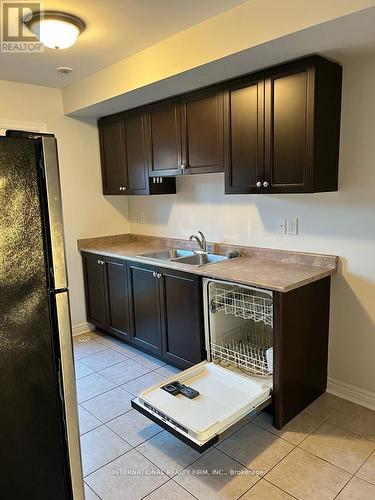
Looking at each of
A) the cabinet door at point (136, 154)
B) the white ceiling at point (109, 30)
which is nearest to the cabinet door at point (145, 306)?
the cabinet door at point (136, 154)

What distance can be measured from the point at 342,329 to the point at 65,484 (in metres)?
1.96

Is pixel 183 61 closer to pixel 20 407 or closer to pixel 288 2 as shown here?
pixel 288 2

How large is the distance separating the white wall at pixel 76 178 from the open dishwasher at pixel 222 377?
1724mm

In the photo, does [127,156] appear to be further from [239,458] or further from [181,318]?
[239,458]

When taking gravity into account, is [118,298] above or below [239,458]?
above

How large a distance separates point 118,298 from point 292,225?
1.68 meters

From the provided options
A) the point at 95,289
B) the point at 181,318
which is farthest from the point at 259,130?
the point at 95,289

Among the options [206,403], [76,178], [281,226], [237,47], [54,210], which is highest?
[237,47]

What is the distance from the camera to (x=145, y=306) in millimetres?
3094

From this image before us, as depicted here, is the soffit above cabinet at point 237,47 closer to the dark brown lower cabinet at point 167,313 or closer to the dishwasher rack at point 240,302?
the dark brown lower cabinet at point 167,313

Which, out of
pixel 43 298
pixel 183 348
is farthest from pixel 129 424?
pixel 43 298

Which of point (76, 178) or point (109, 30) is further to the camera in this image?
point (76, 178)

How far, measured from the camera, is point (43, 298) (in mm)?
1088

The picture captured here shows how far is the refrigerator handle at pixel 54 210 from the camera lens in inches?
41.4
